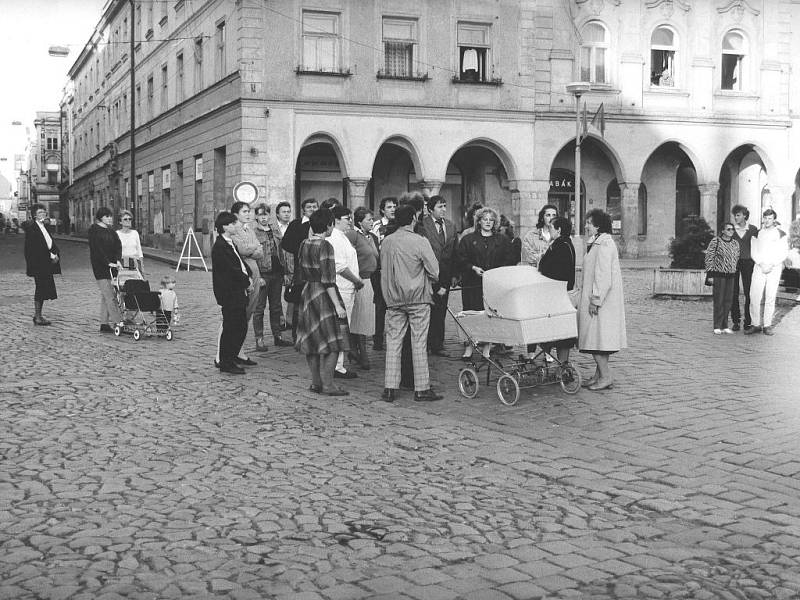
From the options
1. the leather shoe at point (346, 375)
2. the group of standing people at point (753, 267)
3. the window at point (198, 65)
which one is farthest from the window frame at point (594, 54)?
the leather shoe at point (346, 375)

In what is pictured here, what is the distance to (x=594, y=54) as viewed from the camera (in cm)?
3409

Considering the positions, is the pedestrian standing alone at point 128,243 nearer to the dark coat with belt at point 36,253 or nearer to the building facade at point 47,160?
the dark coat with belt at point 36,253

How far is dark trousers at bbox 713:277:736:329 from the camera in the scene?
1502 centimetres

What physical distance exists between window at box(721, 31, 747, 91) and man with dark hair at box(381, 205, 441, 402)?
95.6 ft

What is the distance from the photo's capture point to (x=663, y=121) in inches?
1366

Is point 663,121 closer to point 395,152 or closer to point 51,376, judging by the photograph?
point 395,152

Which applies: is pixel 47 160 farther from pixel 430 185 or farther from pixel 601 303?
pixel 601 303

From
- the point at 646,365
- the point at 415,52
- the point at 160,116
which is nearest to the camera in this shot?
the point at 646,365

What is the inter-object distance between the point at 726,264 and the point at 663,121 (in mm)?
20878

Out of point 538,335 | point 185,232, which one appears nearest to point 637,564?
point 538,335

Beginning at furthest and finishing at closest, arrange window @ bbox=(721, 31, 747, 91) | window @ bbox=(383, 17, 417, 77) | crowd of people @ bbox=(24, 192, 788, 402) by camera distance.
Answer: window @ bbox=(721, 31, 747, 91) → window @ bbox=(383, 17, 417, 77) → crowd of people @ bbox=(24, 192, 788, 402)

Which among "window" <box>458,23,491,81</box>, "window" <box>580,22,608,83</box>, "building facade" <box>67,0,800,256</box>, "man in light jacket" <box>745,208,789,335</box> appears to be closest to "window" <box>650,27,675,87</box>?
"building facade" <box>67,0,800,256</box>

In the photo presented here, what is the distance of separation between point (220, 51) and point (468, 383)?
25668 mm

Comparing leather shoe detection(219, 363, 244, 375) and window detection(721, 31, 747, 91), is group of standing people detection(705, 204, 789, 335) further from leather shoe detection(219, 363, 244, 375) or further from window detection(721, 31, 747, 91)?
window detection(721, 31, 747, 91)
